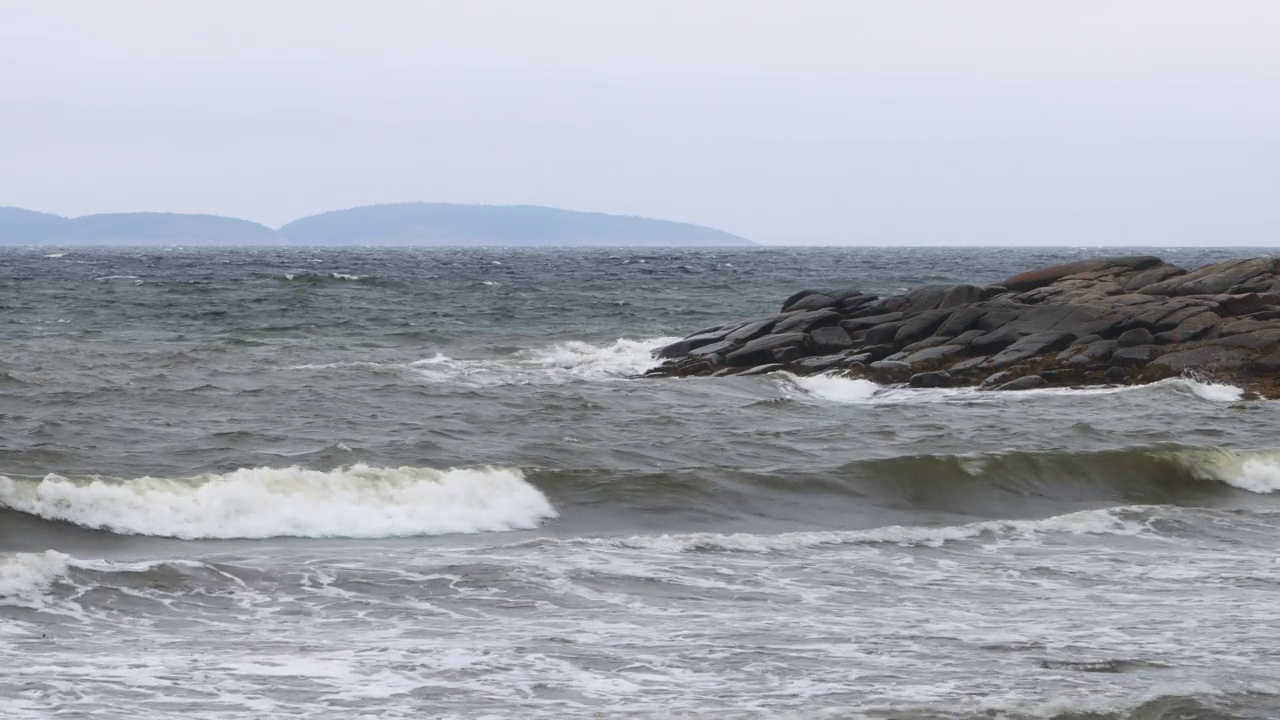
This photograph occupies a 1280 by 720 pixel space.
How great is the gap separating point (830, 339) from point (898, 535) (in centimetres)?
1482

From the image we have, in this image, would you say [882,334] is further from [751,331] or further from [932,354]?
[751,331]

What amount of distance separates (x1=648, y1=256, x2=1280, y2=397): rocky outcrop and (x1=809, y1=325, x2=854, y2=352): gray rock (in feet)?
0.11

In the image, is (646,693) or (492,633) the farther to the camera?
(492,633)

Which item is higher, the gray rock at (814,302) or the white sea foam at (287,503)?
the gray rock at (814,302)

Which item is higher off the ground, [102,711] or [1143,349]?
[1143,349]

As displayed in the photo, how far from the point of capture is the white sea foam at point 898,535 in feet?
43.6

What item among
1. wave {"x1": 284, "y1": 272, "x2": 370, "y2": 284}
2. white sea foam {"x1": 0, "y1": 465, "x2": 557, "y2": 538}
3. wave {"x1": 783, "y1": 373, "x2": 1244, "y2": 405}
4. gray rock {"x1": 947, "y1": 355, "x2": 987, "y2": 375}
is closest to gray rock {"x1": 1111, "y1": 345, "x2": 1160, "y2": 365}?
wave {"x1": 783, "y1": 373, "x2": 1244, "y2": 405}

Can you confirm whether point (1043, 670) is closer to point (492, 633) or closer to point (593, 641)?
point (593, 641)

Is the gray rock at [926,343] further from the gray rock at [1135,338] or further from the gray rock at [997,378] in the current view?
the gray rock at [1135,338]

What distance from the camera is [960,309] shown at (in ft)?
91.8

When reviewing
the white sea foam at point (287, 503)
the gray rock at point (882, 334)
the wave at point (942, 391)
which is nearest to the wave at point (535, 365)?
the wave at point (942, 391)

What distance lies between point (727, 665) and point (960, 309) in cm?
1994

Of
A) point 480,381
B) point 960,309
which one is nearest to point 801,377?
point 960,309

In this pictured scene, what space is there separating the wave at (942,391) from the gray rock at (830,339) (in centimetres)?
252
